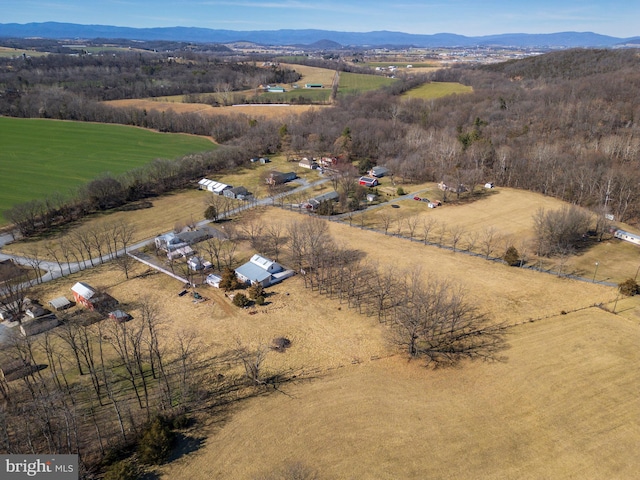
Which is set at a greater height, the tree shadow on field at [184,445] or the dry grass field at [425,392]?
the dry grass field at [425,392]

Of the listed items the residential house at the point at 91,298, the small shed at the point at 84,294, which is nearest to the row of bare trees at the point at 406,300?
the residential house at the point at 91,298

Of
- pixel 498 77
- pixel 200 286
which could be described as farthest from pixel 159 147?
pixel 498 77

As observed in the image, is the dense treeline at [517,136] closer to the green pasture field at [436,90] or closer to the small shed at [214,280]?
the green pasture field at [436,90]

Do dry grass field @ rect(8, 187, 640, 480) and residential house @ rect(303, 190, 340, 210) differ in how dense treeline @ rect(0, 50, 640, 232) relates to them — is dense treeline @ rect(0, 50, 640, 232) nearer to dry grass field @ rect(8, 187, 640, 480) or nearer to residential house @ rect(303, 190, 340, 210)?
residential house @ rect(303, 190, 340, 210)

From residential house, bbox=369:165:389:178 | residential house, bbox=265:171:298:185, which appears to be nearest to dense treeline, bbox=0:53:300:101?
residential house, bbox=265:171:298:185

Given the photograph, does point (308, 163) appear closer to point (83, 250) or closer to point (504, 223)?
point (504, 223)

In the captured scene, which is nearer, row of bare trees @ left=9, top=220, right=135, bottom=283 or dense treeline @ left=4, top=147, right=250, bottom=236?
row of bare trees @ left=9, top=220, right=135, bottom=283
